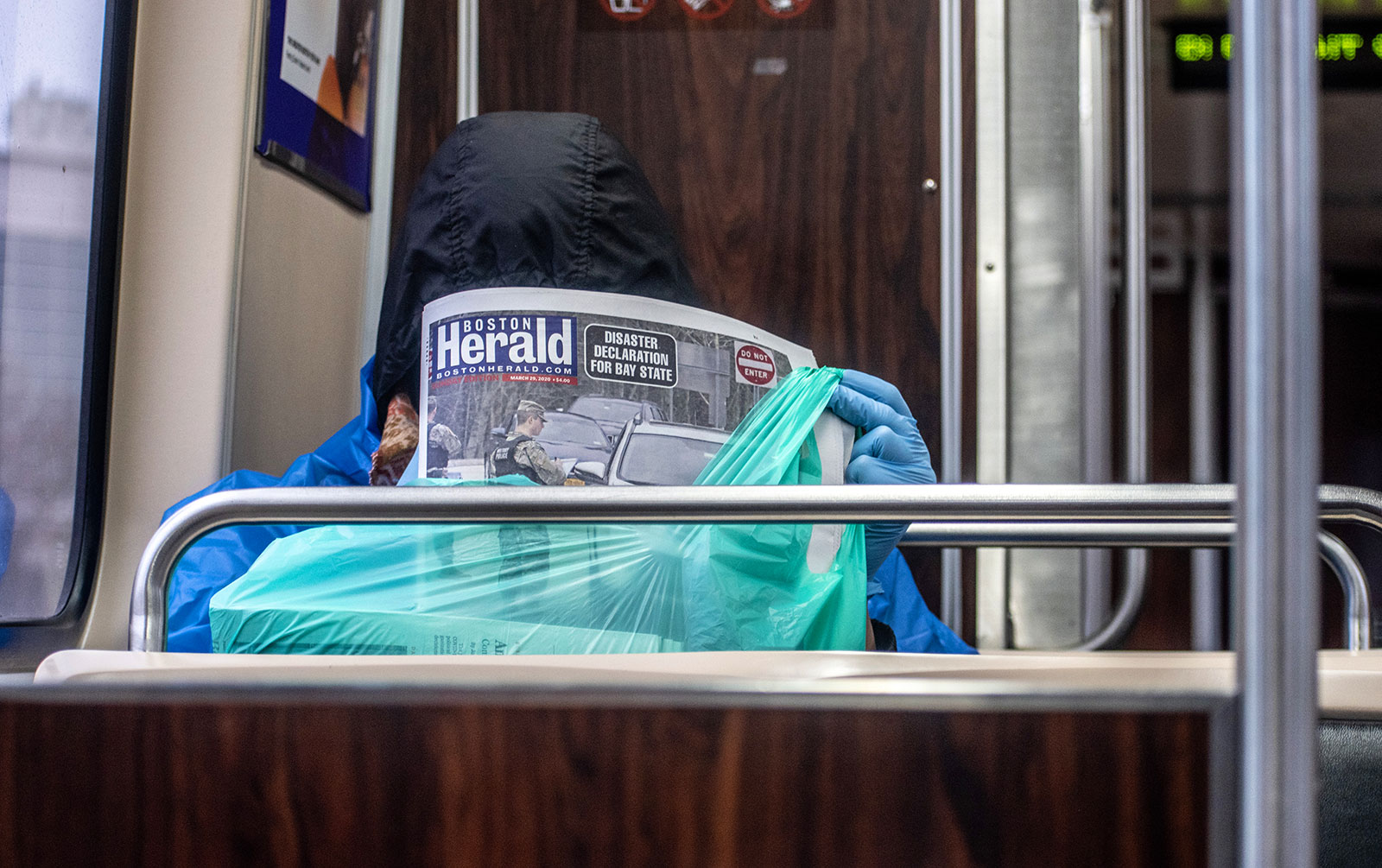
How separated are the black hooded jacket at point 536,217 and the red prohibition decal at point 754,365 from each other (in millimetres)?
Result: 200

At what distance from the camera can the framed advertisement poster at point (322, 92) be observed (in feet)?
4.85

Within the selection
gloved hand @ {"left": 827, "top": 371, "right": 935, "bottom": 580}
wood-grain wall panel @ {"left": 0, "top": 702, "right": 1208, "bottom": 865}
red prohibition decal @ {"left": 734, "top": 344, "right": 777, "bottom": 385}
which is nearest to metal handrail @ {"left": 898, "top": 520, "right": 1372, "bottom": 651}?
gloved hand @ {"left": 827, "top": 371, "right": 935, "bottom": 580}

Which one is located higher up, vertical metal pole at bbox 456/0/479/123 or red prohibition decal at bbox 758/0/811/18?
red prohibition decal at bbox 758/0/811/18

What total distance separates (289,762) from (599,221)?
0.77 metres

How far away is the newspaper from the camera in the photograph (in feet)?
3.07

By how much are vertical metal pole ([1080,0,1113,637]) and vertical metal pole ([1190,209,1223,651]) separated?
2307 millimetres

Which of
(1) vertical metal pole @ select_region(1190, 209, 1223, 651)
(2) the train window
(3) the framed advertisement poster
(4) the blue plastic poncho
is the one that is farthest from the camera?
(1) vertical metal pole @ select_region(1190, 209, 1223, 651)

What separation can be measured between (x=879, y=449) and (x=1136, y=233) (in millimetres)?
812

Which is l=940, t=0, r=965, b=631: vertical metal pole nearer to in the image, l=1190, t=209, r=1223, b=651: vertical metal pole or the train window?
the train window

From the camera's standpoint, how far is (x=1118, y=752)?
0.43 metres

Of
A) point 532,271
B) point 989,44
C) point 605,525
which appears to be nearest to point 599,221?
point 532,271

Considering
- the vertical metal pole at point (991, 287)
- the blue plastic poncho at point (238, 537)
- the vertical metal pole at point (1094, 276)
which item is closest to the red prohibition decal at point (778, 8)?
the vertical metal pole at point (991, 287)

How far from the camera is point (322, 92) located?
1.60 metres

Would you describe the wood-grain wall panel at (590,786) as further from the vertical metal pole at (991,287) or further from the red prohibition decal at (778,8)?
the red prohibition decal at (778,8)
